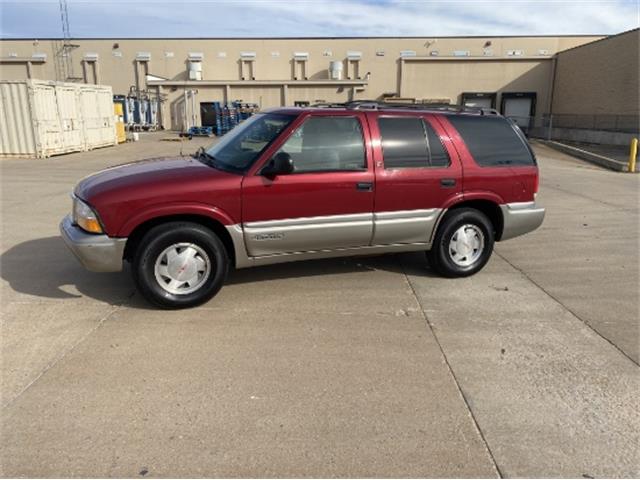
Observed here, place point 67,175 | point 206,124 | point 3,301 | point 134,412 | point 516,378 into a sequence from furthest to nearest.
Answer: point 206,124, point 67,175, point 3,301, point 516,378, point 134,412

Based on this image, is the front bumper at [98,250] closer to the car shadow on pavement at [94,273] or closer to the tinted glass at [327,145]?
the car shadow on pavement at [94,273]

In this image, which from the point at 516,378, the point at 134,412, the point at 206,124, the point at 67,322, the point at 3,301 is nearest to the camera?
the point at 134,412

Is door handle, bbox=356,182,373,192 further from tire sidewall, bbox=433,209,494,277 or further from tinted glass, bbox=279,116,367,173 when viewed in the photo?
tire sidewall, bbox=433,209,494,277

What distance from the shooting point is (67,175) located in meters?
13.3

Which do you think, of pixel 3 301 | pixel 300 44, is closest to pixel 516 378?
pixel 3 301

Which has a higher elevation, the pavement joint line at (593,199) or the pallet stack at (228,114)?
the pallet stack at (228,114)

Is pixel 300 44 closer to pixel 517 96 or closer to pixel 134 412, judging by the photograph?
pixel 517 96

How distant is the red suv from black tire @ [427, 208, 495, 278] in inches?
0.5

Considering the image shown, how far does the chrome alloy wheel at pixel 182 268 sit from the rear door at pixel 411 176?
5.73 feet

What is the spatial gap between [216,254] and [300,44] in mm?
39365

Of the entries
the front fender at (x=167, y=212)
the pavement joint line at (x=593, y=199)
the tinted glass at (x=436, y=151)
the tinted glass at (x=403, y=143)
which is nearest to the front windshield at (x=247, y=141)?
the front fender at (x=167, y=212)

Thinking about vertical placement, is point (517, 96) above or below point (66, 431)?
above

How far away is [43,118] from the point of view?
17.6 m

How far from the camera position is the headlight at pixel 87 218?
13.9 feet
